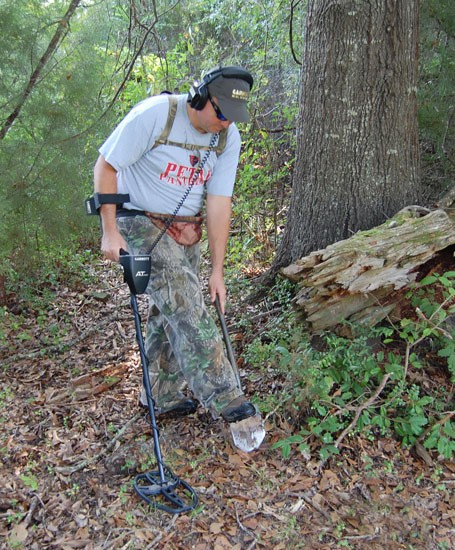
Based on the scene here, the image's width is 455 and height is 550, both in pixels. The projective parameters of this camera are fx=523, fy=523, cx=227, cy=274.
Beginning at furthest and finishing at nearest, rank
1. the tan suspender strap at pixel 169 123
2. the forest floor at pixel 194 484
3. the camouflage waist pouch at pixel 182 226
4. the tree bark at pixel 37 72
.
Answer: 1. the tree bark at pixel 37 72
2. the camouflage waist pouch at pixel 182 226
3. the tan suspender strap at pixel 169 123
4. the forest floor at pixel 194 484

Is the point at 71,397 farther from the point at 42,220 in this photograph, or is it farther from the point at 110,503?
the point at 42,220

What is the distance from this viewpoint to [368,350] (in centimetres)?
360

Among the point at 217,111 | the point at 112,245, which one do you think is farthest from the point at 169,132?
the point at 112,245

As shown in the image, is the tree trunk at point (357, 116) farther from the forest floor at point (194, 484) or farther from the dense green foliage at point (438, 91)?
the forest floor at point (194, 484)

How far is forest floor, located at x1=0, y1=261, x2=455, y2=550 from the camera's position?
2.70 meters

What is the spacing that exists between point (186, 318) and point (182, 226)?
0.62 metres

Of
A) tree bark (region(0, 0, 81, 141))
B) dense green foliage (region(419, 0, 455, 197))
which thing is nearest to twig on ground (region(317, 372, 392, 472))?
dense green foliage (region(419, 0, 455, 197))

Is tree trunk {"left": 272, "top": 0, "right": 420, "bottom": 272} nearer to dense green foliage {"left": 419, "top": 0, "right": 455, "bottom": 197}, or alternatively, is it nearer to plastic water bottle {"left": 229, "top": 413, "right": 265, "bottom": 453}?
dense green foliage {"left": 419, "top": 0, "right": 455, "bottom": 197}

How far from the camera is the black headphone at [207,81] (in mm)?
2941

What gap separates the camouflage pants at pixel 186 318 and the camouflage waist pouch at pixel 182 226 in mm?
44

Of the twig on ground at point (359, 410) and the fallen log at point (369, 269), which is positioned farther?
the fallen log at point (369, 269)

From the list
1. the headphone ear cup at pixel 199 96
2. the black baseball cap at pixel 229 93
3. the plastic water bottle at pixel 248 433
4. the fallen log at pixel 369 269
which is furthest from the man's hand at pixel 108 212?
the plastic water bottle at pixel 248 433

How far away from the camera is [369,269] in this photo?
3.32 metres

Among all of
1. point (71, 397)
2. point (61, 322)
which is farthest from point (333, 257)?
point (61, 322)
